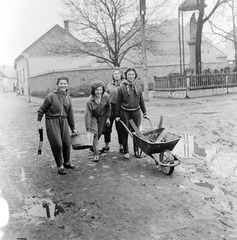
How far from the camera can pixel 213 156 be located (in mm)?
7102

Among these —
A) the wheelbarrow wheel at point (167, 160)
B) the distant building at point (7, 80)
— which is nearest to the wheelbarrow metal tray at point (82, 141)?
the wheelbarrow wheel at point (167, 160)

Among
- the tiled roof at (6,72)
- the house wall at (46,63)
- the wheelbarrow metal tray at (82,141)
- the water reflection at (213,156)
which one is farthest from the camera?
the tiled roof at (6,72)

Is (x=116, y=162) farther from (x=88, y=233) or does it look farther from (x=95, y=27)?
(x=95, y=27)

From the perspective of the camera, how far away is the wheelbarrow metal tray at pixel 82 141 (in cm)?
596

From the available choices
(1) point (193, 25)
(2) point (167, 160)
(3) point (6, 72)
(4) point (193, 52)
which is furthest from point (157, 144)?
(3) point (6, 72)

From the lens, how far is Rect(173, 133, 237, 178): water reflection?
Answer: 6.10 m

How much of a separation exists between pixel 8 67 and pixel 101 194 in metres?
101

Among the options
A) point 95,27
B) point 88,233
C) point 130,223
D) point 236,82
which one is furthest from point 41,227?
point 95,27

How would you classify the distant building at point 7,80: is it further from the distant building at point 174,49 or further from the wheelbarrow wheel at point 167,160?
the wheelbarrow wheel at point 167,160

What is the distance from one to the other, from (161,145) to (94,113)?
1724 mm

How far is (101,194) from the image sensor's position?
4.88 metres

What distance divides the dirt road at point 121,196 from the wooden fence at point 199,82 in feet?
38.3

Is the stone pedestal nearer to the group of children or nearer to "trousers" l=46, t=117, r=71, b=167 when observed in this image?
the group of children

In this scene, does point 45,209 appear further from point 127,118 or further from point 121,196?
point 127,118
